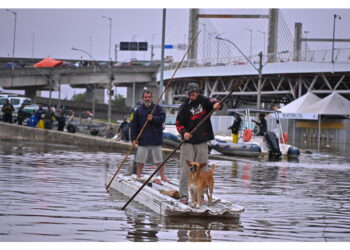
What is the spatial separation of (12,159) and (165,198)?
33.6 feet

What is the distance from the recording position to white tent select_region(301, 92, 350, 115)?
48.5 meters

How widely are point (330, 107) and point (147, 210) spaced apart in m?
40.1

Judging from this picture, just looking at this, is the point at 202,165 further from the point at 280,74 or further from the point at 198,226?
the point at 280,74

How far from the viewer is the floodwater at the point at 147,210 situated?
8422 millimetres

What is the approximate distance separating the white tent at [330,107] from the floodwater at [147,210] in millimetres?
30489

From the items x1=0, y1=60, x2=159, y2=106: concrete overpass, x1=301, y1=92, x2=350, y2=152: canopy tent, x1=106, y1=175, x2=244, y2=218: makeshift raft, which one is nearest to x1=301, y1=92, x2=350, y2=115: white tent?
x1=301, y1=92, x2=350, y2=152: canopy tent

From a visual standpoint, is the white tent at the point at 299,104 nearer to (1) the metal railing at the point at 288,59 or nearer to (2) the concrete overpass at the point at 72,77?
(1) the metal railing at the point at 288,59

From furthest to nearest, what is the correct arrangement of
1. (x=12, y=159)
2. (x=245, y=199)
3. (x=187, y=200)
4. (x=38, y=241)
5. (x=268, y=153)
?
(x=268, y=153), (x=12, y=159), (x=245, y=199), (x=187, y=200), (x=38, y=241)

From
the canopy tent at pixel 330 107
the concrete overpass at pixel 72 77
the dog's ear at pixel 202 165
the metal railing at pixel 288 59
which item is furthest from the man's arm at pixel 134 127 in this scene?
the concrete overpass at pixel 72 77

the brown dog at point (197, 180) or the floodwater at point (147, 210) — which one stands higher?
the brown dog at point (197, 180)

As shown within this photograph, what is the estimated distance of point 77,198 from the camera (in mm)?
11625

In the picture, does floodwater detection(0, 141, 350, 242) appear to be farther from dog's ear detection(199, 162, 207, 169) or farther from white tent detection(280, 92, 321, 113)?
white tent detection(280, 92, 321, 113)
